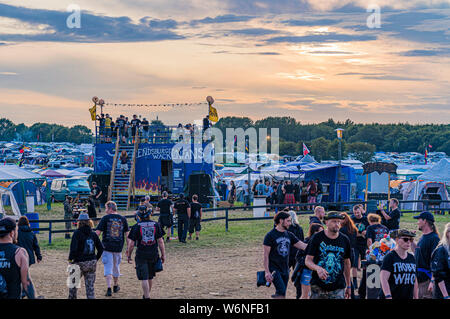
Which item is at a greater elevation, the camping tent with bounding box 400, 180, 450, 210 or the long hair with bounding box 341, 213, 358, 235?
the long hair with bounding box 341, 213, 358, 235

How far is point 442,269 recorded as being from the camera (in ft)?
25.5

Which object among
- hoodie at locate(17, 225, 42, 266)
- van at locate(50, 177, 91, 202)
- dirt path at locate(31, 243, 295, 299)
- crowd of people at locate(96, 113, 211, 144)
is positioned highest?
crowd of people at locate(96, 113, 211, 144)

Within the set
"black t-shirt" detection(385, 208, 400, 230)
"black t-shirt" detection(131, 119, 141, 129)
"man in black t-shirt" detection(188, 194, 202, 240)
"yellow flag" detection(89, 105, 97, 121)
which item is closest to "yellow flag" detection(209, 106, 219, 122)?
"black t-shirt" detection(131, 119, 141, 129)

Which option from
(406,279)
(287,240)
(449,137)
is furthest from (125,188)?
(449,137)

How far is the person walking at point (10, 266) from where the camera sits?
698 centimetres

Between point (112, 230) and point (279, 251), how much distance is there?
405 centimetres

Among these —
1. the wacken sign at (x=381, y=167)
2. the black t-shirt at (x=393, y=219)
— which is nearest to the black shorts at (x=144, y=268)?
the black t-shirt at (x=393, y=219)

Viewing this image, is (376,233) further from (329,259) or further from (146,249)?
(146,249)

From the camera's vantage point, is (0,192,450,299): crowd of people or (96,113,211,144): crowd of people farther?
(96,113,211,144): crowd of people

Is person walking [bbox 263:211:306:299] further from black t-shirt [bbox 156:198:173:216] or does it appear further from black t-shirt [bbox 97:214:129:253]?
black t-shirt [bbox 156:198:173:216]

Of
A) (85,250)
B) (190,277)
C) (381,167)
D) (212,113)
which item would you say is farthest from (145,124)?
(85,250)

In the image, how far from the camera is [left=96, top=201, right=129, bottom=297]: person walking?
38.4 ft

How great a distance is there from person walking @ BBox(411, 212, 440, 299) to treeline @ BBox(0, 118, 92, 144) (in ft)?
541
